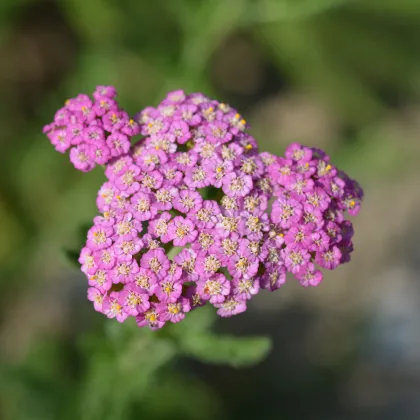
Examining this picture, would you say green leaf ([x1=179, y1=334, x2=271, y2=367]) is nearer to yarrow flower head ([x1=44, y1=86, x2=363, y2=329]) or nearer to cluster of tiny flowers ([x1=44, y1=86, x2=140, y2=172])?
yarrow flower head ([x1=44, y1=86, x2=363, y2=329])

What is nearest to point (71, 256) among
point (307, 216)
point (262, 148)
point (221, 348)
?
point (221, 348)

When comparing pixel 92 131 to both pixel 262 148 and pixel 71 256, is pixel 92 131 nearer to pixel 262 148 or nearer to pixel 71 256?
pixel 71 256

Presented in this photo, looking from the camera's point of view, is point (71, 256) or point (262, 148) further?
point (262, 148)

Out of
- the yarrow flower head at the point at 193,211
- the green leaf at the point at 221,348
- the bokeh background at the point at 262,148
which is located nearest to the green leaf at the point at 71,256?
the yarrow flower head at the point at 193,211

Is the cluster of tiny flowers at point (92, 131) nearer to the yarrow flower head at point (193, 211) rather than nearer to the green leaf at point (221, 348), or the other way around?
the yarrow flower head at point (193, 211)

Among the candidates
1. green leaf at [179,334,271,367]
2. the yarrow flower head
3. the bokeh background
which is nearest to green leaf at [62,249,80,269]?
the yarrow flower head

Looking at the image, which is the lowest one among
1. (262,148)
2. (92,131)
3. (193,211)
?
(193,211)
